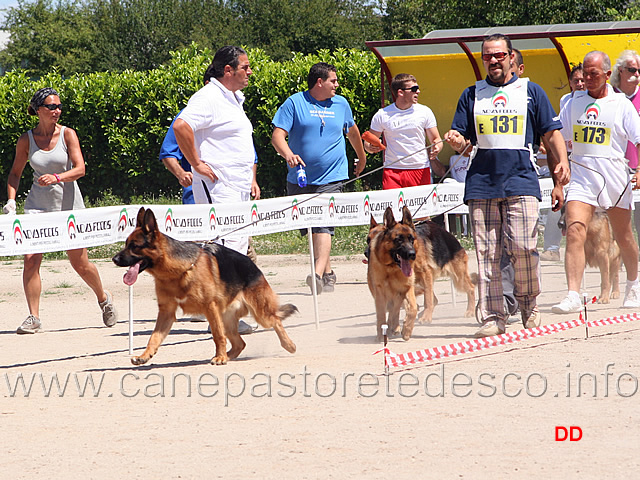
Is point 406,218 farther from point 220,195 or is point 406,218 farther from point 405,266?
point 220,195

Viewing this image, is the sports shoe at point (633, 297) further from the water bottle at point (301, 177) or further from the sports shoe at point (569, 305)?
the water bottle at point (301, 177)

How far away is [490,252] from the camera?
24.0ft

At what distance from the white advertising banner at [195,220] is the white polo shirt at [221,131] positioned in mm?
317

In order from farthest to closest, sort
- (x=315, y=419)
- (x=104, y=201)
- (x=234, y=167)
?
(x=104, y=201)
(x=234, y=167)
(x=315, y=419)

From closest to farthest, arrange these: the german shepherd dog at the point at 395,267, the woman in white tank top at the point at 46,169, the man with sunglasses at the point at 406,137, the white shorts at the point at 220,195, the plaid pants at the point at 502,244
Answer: the plaid pants at the point at 502,244, the german shepherd dog at the point at 395,267, the white shorts at the point at 220,195, the woman in white tank top at the point at 46,169, the man with sunglasses at the point at 406,137

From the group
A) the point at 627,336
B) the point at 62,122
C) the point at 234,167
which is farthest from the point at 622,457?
the point at 62,122

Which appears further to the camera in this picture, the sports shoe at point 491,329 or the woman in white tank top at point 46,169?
the woman in white tank top at point 46,169

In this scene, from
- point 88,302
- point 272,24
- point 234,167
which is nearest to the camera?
point 234,167

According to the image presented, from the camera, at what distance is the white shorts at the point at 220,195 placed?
25.8 ft

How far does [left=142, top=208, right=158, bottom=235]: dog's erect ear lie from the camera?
6.41m

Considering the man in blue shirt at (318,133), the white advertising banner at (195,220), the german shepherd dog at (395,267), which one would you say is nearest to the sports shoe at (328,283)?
the man in blue shirt at (318,133)

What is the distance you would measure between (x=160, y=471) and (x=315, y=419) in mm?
1065

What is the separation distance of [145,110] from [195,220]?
43.5 ft

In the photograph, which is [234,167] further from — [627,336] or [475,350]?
[627,336]
